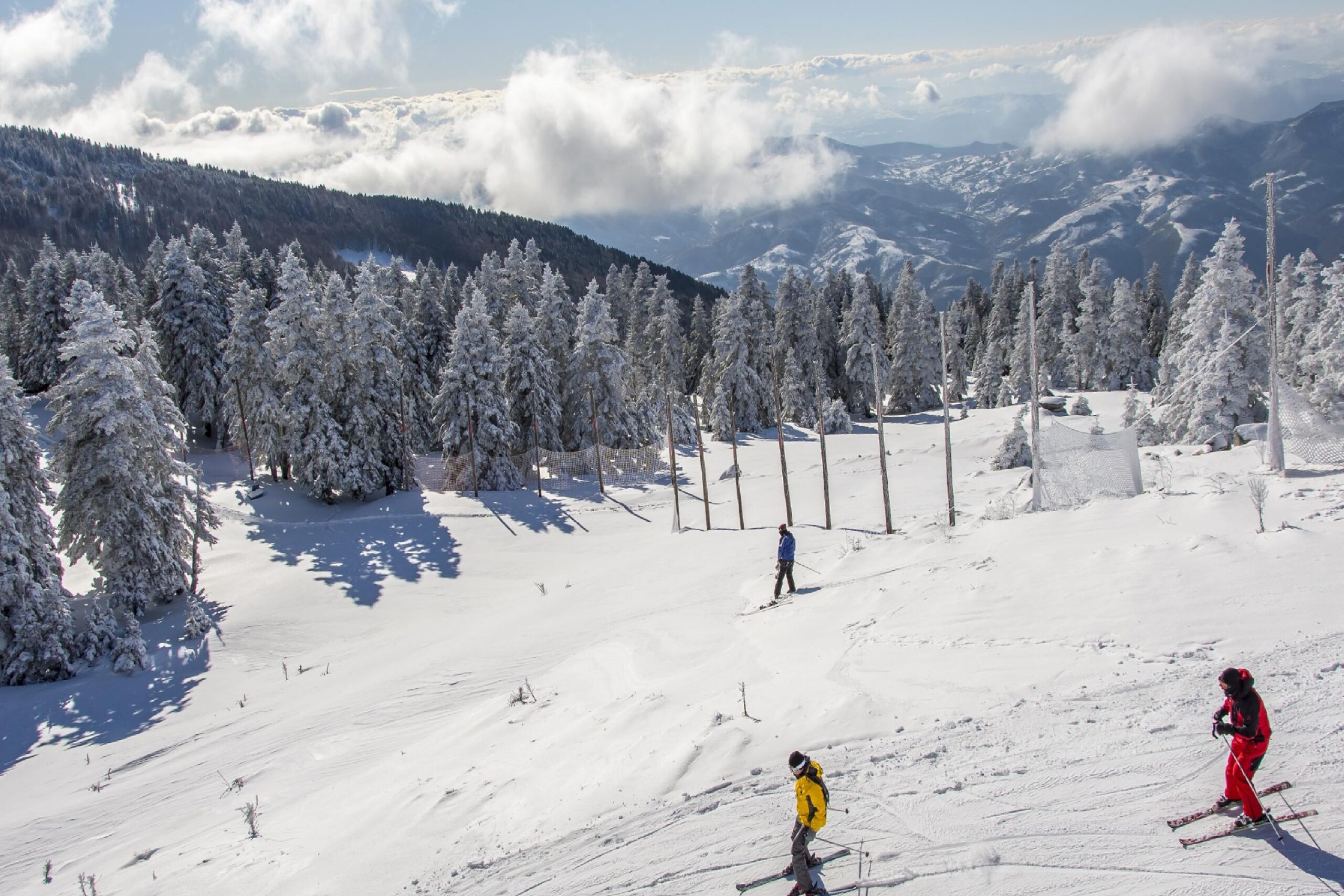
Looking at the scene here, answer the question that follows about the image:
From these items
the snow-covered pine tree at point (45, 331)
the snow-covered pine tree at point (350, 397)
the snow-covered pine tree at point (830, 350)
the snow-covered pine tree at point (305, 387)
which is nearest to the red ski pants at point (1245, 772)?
the snow-covered pine tree at point (350, 397)

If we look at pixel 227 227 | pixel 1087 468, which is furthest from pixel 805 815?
pixel 227 227

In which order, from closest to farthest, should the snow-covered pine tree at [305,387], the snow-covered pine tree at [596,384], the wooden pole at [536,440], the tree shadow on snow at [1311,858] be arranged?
the tree shadow on snow at [1311,858]
the snow-covered pine tree at [305,387]
the wooden pole at [536,440]
the snow-covered pine tree at [596,384]

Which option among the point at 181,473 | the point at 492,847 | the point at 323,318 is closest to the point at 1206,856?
the point at 492,847

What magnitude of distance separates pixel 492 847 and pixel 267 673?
50.5ft

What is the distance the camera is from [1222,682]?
7465mm

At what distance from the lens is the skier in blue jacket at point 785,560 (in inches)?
735

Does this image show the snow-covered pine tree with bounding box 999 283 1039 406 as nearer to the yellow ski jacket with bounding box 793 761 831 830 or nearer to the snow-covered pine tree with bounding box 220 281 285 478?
the snow-covered pine tree with bounding box 220 281 285 478

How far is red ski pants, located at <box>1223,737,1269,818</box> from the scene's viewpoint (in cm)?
728

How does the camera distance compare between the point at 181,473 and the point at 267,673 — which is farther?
the point at 181,473

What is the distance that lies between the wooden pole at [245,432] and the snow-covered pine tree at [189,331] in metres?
Result: 4.02

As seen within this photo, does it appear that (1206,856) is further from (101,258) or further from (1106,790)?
(101,258)

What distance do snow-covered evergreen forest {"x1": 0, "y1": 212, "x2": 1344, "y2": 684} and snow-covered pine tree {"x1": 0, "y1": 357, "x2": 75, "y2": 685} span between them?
7 centimetres

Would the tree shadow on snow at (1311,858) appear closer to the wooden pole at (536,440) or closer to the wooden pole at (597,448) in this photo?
the wooden pole at (597,448)

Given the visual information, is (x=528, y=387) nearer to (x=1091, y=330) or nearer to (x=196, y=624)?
(x=196, y=624)
